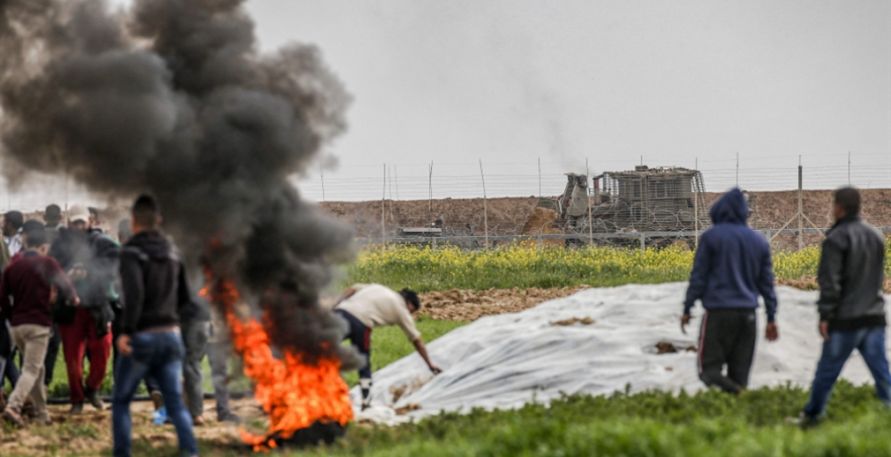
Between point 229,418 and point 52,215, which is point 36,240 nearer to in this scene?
point 52,215

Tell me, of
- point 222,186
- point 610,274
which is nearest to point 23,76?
point 222,186

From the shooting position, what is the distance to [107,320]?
12.9 m

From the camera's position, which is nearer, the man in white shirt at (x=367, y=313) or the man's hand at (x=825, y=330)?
the man's hand at (x=825, y=330)

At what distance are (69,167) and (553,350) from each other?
5.30m

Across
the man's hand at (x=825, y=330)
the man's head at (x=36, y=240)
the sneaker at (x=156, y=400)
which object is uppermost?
the man's head at (x=36, y=240)

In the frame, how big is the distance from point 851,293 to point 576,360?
351cm

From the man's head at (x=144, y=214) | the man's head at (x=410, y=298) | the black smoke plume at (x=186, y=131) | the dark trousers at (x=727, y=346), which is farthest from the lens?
the man's head at (x=410, y=298)

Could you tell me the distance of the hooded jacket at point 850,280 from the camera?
970 centimetres

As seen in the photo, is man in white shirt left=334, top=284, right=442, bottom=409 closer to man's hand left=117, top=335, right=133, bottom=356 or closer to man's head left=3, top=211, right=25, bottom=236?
man's hand left=117, top=335, right=133, bottom=356

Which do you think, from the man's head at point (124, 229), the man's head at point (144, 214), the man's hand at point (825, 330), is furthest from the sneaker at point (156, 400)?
the man's hand at point (825, 330)

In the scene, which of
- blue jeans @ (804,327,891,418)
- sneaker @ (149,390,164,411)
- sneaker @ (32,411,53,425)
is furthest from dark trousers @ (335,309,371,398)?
blue jeans @ (804,327,891,418)

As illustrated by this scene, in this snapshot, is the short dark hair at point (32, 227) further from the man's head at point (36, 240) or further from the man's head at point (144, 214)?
the man's head at point (144, 214)

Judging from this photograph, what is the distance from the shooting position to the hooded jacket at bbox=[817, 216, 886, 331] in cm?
970

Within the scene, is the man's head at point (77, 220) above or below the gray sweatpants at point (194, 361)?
above
